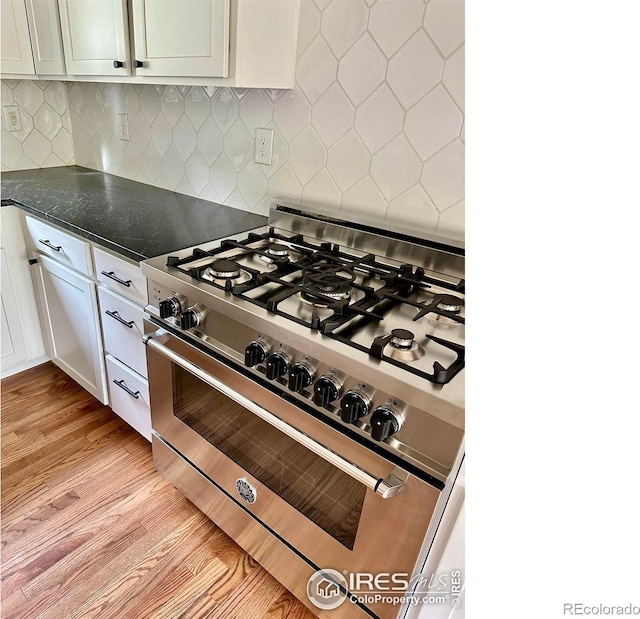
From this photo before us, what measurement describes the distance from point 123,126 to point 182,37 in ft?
2.92

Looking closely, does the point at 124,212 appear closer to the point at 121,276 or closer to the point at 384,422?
the point at 121,276

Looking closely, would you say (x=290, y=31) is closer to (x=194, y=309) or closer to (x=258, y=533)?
(x=194, y=309)

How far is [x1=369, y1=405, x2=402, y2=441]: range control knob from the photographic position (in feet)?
2.42

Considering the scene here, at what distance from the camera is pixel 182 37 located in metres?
1.25

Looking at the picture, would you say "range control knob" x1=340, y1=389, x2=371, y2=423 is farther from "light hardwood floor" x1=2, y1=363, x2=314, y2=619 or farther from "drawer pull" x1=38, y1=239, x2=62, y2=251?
"drawer pull" x1=38, y1=239, x2=62, y2=251

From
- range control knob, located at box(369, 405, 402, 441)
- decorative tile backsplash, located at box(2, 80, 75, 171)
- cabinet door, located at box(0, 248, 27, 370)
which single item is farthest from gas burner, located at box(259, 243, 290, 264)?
decorative tile backsplash, located at box(2, 80, 75, 171)

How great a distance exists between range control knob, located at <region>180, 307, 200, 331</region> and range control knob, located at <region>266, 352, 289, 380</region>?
259 mm

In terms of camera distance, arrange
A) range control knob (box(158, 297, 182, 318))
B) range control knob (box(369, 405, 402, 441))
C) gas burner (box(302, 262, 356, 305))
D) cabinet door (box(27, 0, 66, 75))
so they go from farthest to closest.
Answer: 1. cabinet door (box(27, 0, 66, 75))
2. range control knob (box(158, 297, 182, 318))
3. gas burner (box(302, 262, 356, 305))
4. range control knob (box(369, 405, 402, 441))

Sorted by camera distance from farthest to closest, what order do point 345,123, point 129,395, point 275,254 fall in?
point 129,395, point 345,123, point 275,254

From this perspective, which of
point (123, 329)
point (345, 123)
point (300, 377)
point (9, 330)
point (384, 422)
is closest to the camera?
point (384, 422)

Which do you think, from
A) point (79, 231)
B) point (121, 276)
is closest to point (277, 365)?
point (121, 276)
